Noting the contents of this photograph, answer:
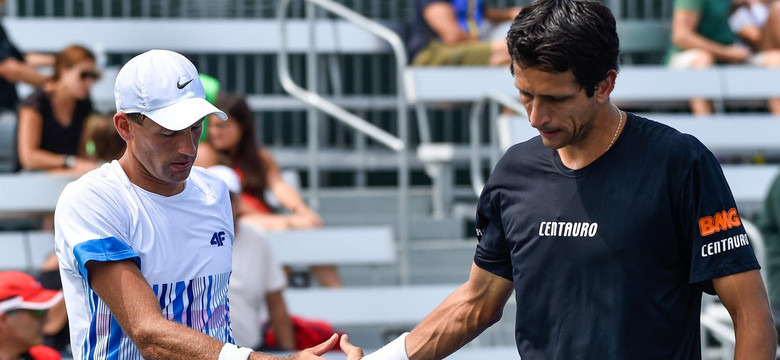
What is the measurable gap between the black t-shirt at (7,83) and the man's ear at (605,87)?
4870mm

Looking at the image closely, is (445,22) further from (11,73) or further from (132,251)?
(132,251)

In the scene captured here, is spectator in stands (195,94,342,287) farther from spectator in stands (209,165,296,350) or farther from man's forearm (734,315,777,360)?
man's forearm (734,315,777,360)

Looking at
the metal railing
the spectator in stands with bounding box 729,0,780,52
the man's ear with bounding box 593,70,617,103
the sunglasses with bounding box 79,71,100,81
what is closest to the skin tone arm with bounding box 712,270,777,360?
the man's ear with bounding box 593,70,617,103

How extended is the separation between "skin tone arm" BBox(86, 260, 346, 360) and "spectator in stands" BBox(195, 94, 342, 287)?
110 inches

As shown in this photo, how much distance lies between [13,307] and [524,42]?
2.57 metres

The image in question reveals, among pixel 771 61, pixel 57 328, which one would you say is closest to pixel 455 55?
pixel 771 61

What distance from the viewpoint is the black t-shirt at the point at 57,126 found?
651 centimetres

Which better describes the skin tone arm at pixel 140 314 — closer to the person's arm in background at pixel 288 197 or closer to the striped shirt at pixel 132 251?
the striped shirt at pixel 132 251

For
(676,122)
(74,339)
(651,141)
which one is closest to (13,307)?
(74,339)

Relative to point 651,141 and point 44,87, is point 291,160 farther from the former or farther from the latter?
point 651,141

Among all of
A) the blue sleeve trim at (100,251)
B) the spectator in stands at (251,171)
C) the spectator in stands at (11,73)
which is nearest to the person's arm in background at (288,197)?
the spectator in stands at (251,171)

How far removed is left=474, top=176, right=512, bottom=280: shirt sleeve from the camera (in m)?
3.08

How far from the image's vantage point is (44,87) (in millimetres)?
6711

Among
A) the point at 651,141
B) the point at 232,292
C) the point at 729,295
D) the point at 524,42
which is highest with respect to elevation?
the point at 524,42
